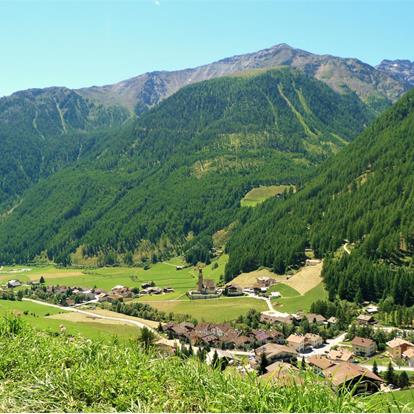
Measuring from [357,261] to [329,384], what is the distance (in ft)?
348

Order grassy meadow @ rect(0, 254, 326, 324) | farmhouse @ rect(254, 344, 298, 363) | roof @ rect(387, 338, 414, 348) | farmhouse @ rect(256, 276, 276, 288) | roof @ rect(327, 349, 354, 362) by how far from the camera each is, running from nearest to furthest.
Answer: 1. farmhouse @ rect(254, 344, 298, 363)
2. roof @ rect(327, 349, 354, 362)
3. roof @ rect(387, 338, 414, 348)
4. grassy meadow @ rect(0, 254, 326, 324)
5. farmhouse @ rect(256, 276, 276, 288)

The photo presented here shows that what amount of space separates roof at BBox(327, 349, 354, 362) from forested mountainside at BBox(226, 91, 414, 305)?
105ft

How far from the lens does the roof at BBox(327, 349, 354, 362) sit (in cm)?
6856

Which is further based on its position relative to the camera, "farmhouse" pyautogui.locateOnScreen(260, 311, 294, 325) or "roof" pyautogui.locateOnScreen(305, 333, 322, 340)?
"farmhouse" pyautogui.locateOnScreen(260, 311, 294, 325)

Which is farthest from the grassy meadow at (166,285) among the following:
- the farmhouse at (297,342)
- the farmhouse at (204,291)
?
the farmhouse at (297,342)

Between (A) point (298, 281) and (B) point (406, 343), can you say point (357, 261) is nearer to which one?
(A) point (298, 281)

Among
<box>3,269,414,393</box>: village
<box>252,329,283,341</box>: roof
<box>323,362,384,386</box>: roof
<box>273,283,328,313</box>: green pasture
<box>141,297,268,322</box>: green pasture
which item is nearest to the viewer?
<box>323,362,384,386</box>: roof

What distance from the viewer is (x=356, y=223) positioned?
13188cm

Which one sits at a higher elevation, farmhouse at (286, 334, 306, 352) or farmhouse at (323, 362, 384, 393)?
farmhouse at (323, 362, 384, 393)

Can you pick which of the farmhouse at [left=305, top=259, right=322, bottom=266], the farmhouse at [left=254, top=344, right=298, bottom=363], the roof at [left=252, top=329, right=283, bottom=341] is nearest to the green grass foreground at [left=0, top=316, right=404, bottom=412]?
the farmhouse at [left=254, top=344, right=298, bottom=363]

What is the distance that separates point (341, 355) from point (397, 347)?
8.58 metres

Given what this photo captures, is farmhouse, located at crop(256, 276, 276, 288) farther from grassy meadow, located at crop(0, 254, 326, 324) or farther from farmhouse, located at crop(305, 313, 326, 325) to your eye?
farmhouse, located at crop(305, 313, 326, 325)

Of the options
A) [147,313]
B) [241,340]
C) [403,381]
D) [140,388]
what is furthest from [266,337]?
[140,388]

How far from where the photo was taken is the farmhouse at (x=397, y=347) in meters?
69.4
